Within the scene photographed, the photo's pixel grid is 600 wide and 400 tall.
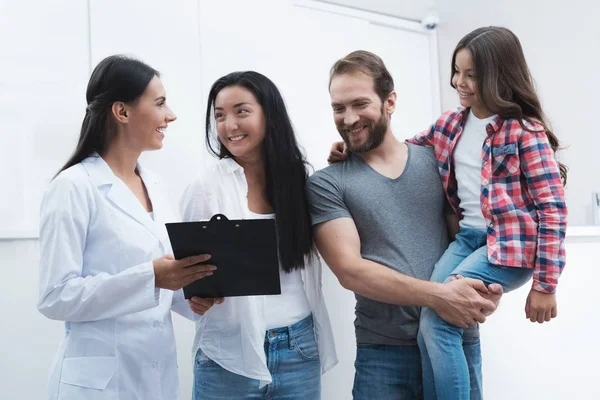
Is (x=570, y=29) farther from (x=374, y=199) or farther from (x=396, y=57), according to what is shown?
(x=374, y=199)

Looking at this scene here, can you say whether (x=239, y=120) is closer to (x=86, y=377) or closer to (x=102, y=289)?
(x=102, y=289)

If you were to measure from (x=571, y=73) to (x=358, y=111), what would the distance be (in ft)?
6.73

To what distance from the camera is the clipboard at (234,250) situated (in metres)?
1.44

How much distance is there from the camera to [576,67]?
337 centimetres

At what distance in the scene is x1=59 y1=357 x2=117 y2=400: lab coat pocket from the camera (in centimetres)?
151

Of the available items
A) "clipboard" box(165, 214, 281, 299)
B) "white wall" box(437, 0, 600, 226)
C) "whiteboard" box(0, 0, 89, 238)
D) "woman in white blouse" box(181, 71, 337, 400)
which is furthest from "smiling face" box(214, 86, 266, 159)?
"white wall" box(437, 0, 600, 226)

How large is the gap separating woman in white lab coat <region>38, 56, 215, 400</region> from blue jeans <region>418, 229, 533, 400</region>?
59cm

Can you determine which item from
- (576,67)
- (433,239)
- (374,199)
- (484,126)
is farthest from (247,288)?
(576,67)

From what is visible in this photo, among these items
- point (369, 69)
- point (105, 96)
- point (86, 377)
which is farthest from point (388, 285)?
point (105, 96)

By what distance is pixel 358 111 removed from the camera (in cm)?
183

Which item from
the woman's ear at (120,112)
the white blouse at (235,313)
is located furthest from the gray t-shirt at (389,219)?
the woman's ear at (120,112)

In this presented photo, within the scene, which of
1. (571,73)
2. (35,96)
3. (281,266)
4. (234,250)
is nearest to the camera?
(234,250)

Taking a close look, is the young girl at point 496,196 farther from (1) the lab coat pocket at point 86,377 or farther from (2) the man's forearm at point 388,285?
(1) the lab coat pocket at point 86,377

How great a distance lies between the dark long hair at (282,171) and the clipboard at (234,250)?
0.85 feet
